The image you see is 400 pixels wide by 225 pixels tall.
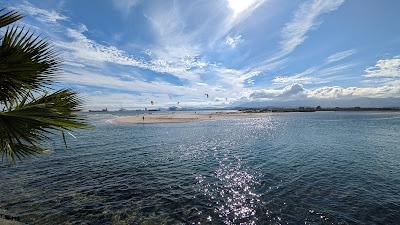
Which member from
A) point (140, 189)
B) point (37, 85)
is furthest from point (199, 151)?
point (37, 85)

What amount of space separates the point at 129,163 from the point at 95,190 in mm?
8423

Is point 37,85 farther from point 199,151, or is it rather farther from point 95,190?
point 199,151

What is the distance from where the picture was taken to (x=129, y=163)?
81.7 ft

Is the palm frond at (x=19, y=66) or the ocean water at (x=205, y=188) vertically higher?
the palm frond at (x=19, y=66)

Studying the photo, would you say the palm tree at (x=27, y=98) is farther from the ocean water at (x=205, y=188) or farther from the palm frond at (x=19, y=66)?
the ocean water at (x=205, y=188)

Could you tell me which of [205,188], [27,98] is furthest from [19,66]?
[205,188]

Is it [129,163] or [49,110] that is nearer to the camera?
→ [49,110]

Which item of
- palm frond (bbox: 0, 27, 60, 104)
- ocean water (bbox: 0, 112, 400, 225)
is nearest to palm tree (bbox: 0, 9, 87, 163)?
palm frond (bbox: 0, 27, 60, 104)

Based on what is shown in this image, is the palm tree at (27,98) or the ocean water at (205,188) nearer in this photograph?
the palm tree at (27,98)

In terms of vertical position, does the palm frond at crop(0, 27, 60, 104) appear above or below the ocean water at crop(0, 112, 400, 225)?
above

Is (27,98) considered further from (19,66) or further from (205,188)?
(205,188)

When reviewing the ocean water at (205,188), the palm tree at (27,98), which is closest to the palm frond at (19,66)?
the palm tree at (27,98)

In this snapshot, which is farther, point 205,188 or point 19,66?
point 205,188

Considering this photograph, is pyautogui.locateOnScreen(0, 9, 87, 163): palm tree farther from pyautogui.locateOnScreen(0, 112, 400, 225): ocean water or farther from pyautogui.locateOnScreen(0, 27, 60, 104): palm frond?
pyautogui.locateOnScreen(0, 112, 400, 225): ocean water
